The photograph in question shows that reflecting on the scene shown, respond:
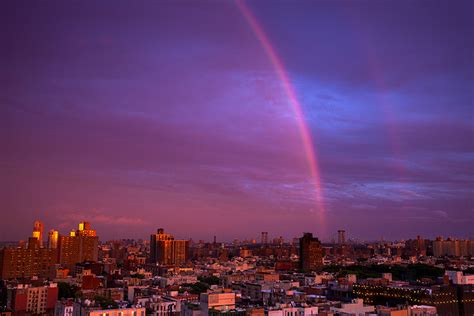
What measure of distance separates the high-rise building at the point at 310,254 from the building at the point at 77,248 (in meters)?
30.8

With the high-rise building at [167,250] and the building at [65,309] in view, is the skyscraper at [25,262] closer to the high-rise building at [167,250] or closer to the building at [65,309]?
the high-rise building at [167,250]

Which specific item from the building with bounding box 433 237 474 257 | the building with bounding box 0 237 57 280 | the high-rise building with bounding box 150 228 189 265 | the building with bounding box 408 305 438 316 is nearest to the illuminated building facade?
the building with bounding box 408 305 438 316

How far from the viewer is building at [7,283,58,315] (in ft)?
104

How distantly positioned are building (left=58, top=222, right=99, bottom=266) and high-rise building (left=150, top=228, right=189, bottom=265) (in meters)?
12.4

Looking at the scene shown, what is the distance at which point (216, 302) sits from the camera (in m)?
22.4

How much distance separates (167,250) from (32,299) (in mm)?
51926

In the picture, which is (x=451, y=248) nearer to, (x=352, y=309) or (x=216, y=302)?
(x=352, y=309)

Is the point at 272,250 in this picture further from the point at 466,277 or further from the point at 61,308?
the point at 61,308

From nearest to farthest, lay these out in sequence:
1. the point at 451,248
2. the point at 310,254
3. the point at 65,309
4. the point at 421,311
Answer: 1. the point at 421,311
2. the point at 65,309
3. the point at 310,254
4. the point at 451,248

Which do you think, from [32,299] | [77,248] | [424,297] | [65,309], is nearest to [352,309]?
[424,297]

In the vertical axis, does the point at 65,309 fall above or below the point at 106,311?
below

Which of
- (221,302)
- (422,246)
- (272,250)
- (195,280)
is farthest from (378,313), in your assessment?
(422,246)

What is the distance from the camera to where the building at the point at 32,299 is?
31.8m

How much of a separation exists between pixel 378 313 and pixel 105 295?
1829 cm
